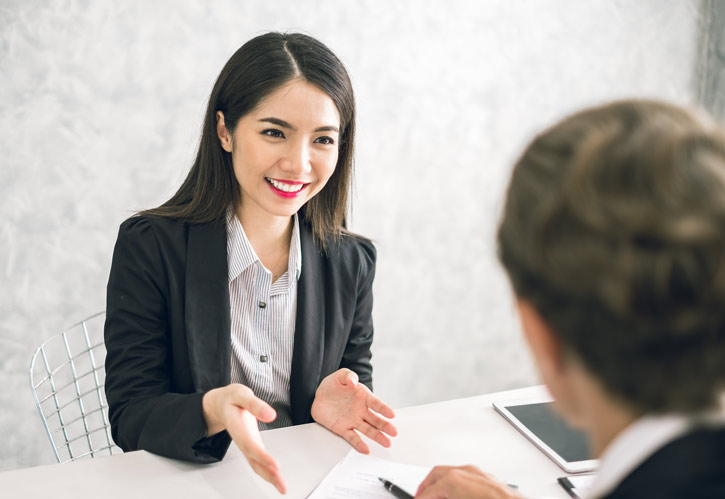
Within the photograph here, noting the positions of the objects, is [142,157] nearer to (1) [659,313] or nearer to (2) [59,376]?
(2) [59,376]

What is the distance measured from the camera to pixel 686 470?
20.5 inches

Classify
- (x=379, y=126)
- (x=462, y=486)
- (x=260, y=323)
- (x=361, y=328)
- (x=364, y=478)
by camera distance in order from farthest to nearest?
(x=379, y=126)
(x=361, y=328)
(x=260, y=323)
(x=364, y=478)
(x=462, y=486)

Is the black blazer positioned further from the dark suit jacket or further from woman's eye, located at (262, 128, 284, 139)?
the dark suit jacket

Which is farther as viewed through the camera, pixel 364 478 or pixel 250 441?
pixel 364 478

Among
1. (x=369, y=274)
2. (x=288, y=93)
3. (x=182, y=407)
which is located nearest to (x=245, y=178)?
(x=288, y=93)

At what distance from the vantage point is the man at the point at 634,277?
0.49m

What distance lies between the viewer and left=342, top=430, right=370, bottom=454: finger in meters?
1.27

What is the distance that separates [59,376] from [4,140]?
80 centimetres

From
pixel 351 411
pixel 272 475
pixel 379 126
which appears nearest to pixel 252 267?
pixel 351 411

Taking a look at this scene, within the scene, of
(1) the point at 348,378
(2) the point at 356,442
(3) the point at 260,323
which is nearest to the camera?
(2) the point at 356,442

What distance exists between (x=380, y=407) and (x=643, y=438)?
0.80 m

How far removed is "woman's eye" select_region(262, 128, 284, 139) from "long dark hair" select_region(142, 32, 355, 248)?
6cm

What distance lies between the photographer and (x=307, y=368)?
5.18 ft

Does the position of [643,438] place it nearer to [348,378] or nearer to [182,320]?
[348,378]
